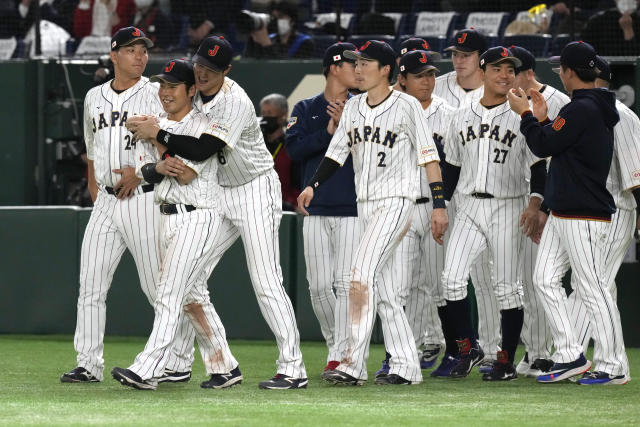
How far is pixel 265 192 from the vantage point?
22.4 ft

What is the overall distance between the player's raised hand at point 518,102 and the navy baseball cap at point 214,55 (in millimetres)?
1691

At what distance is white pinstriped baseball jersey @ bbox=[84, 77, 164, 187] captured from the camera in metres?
6.96

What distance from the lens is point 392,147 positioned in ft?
22.4

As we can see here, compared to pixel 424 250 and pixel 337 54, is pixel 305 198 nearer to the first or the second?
pixel 337 54

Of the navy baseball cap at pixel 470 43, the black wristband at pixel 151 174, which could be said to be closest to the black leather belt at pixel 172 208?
the black wristband at pixel 151 174

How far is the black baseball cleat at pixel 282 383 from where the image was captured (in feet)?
22.0

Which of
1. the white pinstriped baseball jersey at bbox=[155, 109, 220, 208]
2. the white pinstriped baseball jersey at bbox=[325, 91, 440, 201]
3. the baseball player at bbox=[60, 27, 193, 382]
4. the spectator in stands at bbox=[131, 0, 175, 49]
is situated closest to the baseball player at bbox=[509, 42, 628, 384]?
the white pinstriped baseball jersey at bbox=[325, 91, 440, 201]

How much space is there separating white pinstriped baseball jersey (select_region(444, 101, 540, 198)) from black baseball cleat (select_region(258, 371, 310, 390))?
65.9 inches

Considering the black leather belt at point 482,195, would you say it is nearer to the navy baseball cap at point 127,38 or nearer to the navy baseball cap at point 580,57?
the navy baseball cap at point 580,57

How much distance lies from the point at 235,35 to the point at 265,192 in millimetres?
5965

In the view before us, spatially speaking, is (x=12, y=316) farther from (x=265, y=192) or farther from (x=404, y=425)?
(x=404, y=425)

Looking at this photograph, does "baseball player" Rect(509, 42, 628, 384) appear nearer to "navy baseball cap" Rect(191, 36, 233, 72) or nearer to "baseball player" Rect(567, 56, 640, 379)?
"baseball player" Rect(567, 56, 640, 379)

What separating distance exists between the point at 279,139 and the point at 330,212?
2.99 meters

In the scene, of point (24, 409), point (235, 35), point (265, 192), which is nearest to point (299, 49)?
point (235, 35)
